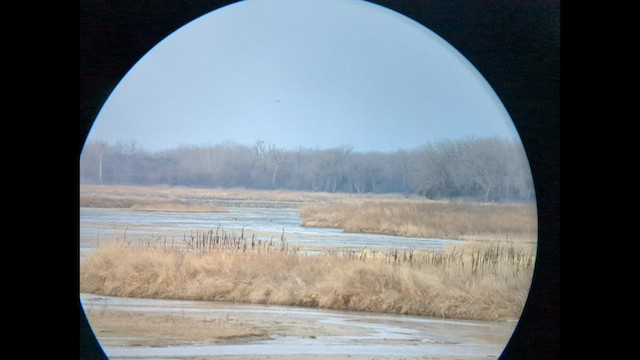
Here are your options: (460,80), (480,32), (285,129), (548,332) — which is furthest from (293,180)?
(548,332)

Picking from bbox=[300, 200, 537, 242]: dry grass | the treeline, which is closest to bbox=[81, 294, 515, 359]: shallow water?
bbox=[300, 200, 537, 242]: dry grass

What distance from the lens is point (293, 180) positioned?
11.2ft

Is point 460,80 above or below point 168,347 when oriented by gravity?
above

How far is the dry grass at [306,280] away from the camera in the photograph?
3.32 m

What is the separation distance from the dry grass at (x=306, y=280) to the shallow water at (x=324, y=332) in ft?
0.13

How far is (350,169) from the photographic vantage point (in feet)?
11.2

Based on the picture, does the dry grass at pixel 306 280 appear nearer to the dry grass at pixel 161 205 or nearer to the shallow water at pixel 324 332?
the shallow water at pixel 324 332

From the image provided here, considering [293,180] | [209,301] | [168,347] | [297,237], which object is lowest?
[168,347]

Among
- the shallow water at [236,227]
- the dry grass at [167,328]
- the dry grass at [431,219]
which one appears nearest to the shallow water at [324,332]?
the dry grass at [167,328]

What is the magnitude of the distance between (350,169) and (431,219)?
474mm

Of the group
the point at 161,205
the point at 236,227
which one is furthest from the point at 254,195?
the point at 161,205

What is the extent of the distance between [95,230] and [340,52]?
1.47m

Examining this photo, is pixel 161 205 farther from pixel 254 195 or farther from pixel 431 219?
pixel 431 219

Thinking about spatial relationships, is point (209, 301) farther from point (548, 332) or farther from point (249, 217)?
point (548, 332)
